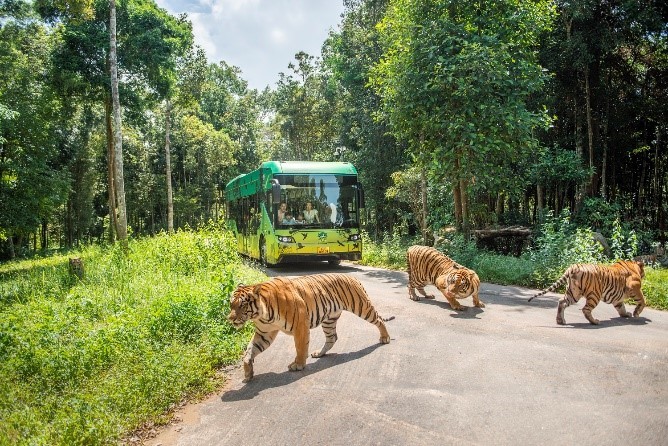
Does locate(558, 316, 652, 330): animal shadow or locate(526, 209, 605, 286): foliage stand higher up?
locate(526, 209, 605, 286): foliage

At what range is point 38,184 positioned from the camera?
2298 centimetres

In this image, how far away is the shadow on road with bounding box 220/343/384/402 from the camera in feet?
15.1

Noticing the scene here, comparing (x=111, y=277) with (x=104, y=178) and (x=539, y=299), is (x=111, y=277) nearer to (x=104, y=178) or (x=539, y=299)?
(x=539, y=299)

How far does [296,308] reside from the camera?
16.2ft

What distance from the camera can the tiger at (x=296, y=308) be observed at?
182 inches

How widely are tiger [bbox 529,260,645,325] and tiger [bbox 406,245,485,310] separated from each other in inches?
51.7

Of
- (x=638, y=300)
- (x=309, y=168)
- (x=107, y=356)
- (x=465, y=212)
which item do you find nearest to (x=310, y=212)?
(x=309, y=168)

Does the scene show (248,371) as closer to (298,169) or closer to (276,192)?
(276,192)

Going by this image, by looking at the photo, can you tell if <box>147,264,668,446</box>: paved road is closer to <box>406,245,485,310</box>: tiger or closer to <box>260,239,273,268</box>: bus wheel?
<box>406,245,485,310</box>: tiger

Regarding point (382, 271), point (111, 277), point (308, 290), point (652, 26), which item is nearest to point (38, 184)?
point (111, 277)

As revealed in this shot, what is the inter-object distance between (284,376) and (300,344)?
354mm

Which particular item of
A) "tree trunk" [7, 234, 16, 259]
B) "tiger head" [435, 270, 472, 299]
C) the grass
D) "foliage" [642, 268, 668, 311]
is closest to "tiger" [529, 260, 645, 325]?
"tiger head" [435, 270, 472, 299]

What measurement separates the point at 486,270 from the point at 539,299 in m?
2.49

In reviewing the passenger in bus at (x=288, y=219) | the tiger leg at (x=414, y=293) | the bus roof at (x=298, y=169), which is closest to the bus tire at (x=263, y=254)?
the passenger in bus at (x=288, y=219)
